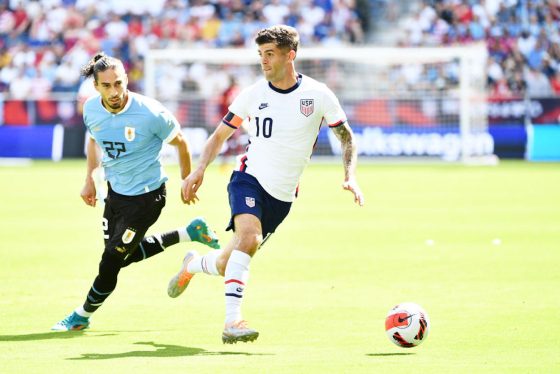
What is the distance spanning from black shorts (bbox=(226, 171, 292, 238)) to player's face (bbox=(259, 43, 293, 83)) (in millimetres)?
827

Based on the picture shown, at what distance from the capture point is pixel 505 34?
36.6 m

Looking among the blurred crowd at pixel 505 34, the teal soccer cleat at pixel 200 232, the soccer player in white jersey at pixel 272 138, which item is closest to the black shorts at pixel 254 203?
the soccer player in white jersey at pixel 272 138

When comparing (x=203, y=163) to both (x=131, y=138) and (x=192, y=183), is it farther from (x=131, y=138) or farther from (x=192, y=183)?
(x=131, y=138)

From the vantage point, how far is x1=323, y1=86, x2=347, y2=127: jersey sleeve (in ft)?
29.3

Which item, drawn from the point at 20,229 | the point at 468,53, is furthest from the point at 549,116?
the point at 20,229

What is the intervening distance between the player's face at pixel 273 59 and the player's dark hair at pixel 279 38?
3 centimetres

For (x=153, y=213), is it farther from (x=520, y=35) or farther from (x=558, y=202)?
(x=520, y=35)

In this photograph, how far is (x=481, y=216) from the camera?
19078mm

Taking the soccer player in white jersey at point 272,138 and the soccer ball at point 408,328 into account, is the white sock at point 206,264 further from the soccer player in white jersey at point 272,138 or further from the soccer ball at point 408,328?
the soccer ball at point 408,328

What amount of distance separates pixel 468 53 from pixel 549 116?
2904 mm

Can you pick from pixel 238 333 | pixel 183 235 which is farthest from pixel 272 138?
pixel 183 235

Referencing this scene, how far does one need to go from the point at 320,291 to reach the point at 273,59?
3.35 meters

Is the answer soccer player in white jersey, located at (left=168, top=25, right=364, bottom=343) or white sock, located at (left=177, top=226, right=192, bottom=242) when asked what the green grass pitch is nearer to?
white sock, located at (left=177, top=226, right=192, bottom=242)

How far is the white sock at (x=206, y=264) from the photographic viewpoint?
30.6 feet
